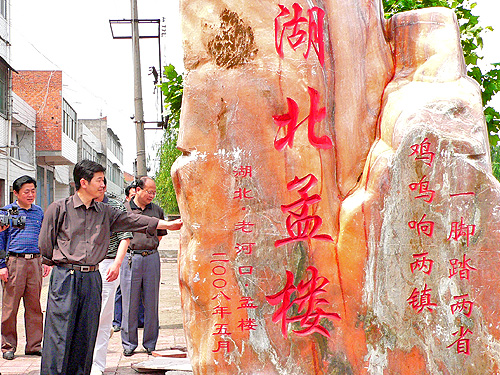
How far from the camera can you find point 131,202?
18.9ft

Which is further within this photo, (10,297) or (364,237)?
(10,297)

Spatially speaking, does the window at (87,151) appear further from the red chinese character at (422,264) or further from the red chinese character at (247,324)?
the red chinese character at (422,264)

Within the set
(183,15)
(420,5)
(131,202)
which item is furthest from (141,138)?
(183,15)

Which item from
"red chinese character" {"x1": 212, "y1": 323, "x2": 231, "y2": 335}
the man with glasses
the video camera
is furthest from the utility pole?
"red chinese character" {"x1": 212, "y1": 323, "x2": 231, "y2": 335}

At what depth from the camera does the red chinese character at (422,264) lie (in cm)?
314

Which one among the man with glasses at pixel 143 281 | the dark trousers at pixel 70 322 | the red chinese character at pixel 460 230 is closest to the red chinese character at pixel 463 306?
the red chinese character at pixel 460 230

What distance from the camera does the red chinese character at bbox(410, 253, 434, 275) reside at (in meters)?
3.14

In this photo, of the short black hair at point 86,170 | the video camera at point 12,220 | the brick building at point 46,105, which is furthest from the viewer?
the brick building at point 46,105

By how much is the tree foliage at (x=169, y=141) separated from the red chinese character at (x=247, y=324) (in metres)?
3.00

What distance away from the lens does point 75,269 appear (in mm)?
3857

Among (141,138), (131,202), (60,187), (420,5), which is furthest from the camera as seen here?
(60,187)

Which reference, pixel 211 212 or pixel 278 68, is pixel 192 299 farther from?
pixel 278 68

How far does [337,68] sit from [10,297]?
3780 millimetres

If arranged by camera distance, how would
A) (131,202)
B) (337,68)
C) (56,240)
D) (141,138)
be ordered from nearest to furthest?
(337,68) → (56,240) → (131,202) → (141,138)
